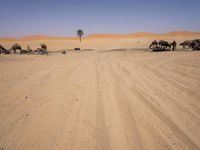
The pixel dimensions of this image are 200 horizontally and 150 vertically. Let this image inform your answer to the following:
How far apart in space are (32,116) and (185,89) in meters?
5.23

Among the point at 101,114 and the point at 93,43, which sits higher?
the point at 93,43

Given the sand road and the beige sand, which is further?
the beige sand

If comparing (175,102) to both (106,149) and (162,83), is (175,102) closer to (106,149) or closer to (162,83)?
(162,83)

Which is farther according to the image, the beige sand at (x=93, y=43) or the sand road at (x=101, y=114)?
the beige sand at (x=93, y=43)

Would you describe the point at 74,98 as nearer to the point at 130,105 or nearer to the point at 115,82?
the point at 130,105

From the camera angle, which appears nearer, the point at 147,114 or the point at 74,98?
the point at 147,114

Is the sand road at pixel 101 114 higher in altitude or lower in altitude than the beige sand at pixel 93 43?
lower

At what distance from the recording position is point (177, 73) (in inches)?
463

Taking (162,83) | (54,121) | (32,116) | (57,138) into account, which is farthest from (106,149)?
(162,83)

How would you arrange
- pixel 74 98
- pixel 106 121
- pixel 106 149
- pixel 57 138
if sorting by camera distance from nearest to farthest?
pixel 106 149, pixel 57 138, pixel 106 121, pixel 74 98

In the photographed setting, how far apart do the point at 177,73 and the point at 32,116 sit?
7683 mm

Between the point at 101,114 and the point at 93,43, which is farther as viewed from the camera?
the point at 93,43

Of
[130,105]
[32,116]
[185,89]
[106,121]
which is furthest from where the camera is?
[185,89]

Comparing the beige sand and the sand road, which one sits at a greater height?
the beige sand
